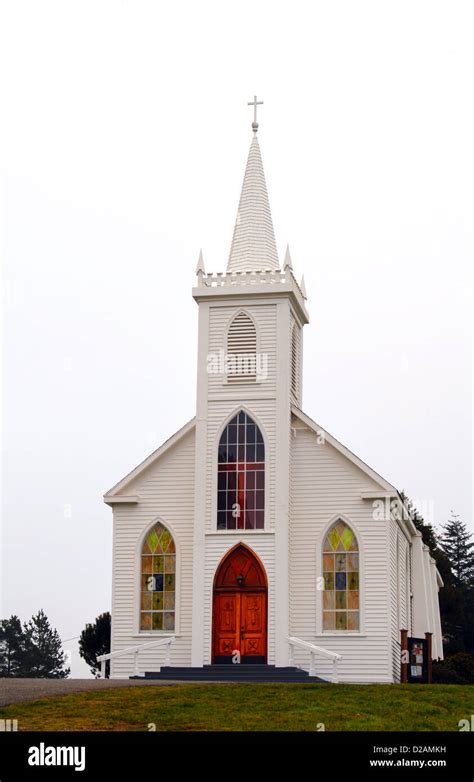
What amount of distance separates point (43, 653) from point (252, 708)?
5558cm

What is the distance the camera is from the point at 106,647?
2002 inches

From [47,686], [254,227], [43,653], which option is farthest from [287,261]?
[43,653]

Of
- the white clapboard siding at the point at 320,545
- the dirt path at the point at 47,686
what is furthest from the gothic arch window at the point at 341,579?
the dirt path at the point at 47,686

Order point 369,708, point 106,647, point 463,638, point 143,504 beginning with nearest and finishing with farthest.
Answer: point 369,708
point 143,504
point 106,647
point 463,638

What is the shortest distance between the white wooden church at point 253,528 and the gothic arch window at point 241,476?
0.04 meters

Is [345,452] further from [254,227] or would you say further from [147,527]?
[254,227]

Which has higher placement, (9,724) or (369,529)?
(369,529)

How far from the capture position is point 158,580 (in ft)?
115

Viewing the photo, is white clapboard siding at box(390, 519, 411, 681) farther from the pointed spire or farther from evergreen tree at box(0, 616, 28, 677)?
evergreen tree at box(0, 616, 28, 677)

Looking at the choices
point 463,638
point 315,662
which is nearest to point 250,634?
point 315,662

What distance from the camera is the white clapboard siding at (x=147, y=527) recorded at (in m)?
34.3
